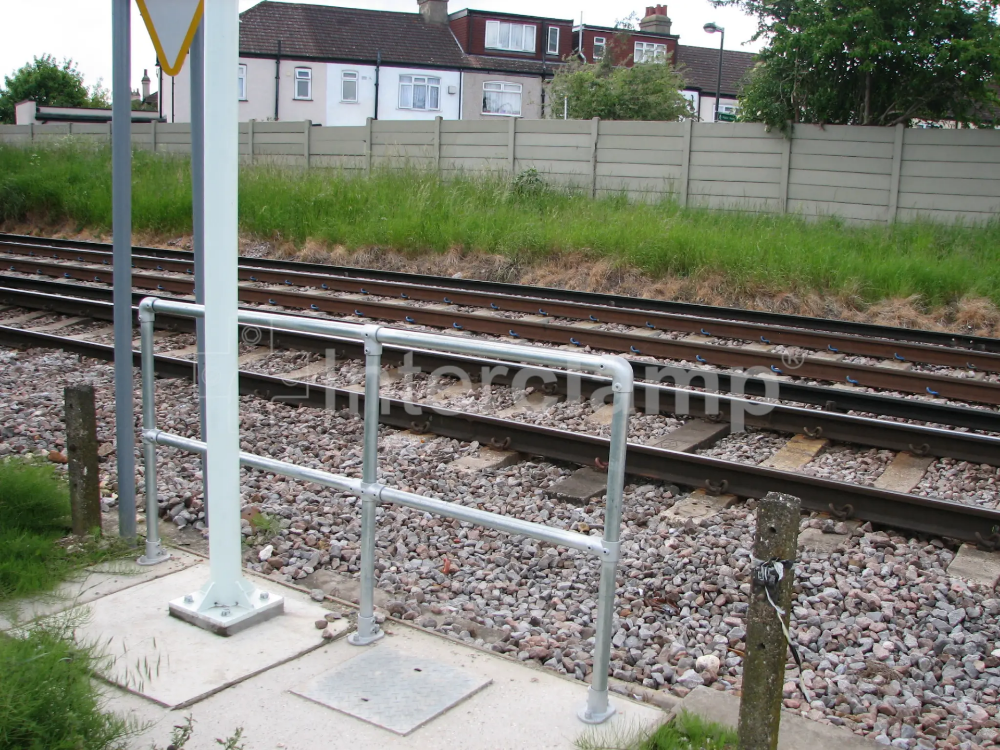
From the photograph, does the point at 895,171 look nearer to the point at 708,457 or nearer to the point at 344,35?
the point at 708,457

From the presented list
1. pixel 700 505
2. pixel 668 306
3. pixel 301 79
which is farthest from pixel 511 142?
pixel 301 79

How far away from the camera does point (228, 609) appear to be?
3.80 metres

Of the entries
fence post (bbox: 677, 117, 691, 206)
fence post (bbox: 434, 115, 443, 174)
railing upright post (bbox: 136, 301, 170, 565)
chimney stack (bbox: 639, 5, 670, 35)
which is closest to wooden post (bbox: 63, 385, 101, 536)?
railing upright post (bbox: 136, 301, 170, 565)

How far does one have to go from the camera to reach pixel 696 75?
51.9 metres

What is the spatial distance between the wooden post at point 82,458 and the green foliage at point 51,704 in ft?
4.87

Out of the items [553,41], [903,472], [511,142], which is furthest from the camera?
[553,41]

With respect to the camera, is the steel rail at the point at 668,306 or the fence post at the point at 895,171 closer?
the steel rail at the point at 668,306

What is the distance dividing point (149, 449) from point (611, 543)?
246 cm

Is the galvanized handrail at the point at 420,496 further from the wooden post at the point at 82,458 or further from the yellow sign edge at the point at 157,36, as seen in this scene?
the yellow sign edge at the point at 157,36

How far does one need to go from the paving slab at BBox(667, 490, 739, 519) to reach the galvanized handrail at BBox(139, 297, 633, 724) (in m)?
2.01

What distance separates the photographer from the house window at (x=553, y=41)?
47.7 m

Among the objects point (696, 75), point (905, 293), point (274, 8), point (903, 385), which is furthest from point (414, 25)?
point (903, 385)

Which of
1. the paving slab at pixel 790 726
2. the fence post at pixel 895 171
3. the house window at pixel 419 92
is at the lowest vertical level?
the paving slab at pixel 790 726

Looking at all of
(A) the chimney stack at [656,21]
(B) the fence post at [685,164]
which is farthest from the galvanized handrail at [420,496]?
(A) the chimney stack at [656,21]
